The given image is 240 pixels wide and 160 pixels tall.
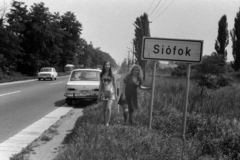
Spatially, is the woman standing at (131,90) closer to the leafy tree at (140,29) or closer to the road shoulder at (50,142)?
the road shoulder at (50,142)

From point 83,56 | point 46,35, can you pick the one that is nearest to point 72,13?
point 46,35

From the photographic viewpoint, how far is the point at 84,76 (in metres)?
13.0

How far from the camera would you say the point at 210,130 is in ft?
19.2

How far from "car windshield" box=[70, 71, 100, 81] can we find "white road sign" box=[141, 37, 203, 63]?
7615mm

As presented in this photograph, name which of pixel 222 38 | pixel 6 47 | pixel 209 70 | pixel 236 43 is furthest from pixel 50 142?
pixel 222 38

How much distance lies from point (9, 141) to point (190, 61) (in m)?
4.15

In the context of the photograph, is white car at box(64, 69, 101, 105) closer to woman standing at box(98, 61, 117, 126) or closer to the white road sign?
woman standing at box(98, 61, 117, 126)

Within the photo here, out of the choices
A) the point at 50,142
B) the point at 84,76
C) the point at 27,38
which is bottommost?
the point at 50,142

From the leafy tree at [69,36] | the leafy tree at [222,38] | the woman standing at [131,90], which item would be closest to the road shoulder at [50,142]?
the woman standing at [131,90]

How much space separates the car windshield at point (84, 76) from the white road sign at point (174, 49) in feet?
25.0

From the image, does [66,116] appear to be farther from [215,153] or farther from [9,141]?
[215,153]

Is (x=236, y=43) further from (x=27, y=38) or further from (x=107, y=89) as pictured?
(x=107, y=89)

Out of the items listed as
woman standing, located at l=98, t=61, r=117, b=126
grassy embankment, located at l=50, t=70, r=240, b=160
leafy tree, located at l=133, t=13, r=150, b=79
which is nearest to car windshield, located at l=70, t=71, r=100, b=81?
woman standing, located at l=98, t=61, r=117, b=126

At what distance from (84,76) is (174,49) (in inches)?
320
